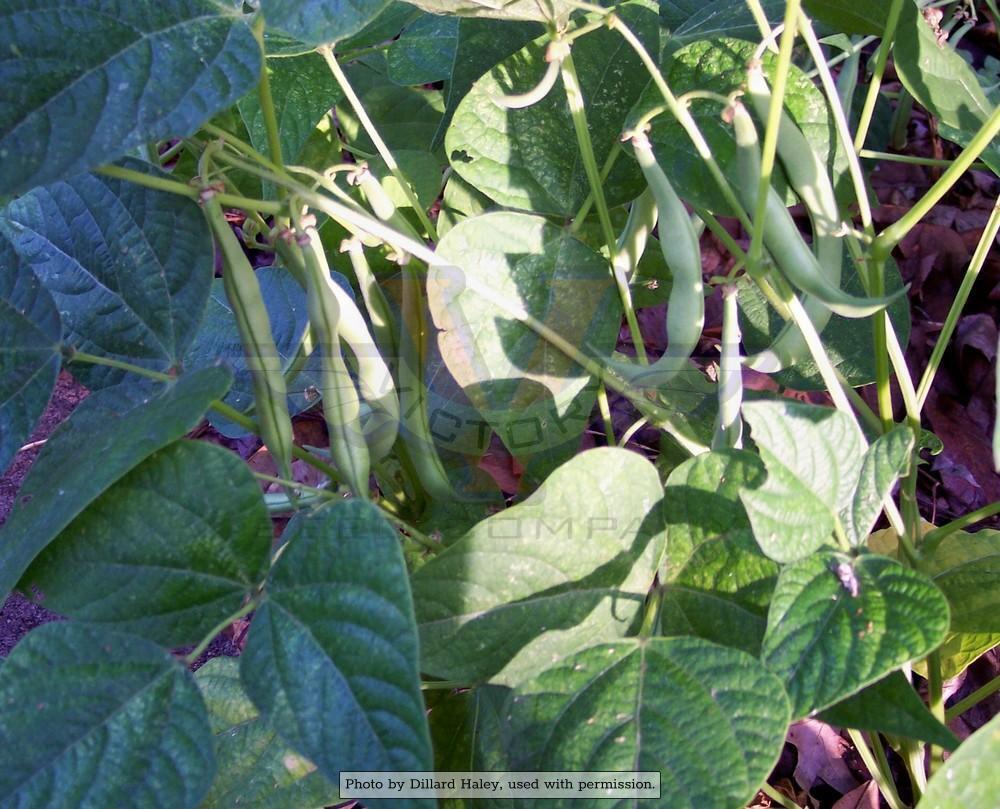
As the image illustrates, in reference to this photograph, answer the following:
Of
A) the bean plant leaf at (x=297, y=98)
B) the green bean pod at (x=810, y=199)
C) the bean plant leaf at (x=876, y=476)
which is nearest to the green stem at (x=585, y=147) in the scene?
the green bean pod at (x=810, y=199)

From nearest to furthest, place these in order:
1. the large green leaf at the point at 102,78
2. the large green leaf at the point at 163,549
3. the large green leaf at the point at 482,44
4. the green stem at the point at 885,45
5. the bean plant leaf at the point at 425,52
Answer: the large green leaf at the point at 102,78
the large green leaf at the point at 163,549
the green stem at the point at 885,45
the large green leaf at the point at 482,44
the bean plant leaf at the point at 425,52

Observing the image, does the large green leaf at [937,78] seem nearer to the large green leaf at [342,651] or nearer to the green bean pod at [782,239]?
the green bean pod at [782,239]

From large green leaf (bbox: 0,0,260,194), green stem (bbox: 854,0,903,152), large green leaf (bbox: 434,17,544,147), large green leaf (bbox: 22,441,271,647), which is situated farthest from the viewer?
large green leaf (bbox: 434,17,544,147)

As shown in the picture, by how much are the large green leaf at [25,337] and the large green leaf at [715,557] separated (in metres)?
0.62

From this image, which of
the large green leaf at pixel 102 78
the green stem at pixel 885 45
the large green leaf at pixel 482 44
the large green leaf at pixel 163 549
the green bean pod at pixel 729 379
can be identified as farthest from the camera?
the large green leaf at pixel 482 44

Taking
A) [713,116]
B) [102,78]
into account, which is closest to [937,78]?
[713,116]

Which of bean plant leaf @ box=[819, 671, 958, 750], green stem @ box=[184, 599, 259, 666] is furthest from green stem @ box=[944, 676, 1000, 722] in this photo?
green stem @ box=[184, 599, 259, 666]

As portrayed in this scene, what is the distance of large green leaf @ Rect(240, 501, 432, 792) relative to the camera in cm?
62

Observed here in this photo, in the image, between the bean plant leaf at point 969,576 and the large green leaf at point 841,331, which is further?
the large green leaf at point 841,331

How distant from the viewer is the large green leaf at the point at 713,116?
0.92 m

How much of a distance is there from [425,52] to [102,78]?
719 mm

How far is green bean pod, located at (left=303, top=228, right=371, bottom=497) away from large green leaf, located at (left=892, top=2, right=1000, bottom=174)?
0.71m

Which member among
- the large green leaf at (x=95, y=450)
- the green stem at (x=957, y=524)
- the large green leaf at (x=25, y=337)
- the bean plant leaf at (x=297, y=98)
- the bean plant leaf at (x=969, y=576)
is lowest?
the bean plant leaf at (x=969, y=576)

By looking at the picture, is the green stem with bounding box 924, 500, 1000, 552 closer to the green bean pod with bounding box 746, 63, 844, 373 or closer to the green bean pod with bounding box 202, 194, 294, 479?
the green bean pod with bounding box 746, 63, 844, 373
